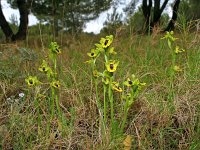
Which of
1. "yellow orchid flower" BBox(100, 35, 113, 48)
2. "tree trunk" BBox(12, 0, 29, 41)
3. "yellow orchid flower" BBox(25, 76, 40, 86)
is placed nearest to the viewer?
"yellow orchid flower" BBox(100, 35, 113, 48)

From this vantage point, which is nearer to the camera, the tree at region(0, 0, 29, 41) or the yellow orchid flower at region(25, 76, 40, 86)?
the yellow orchid flower at region(25, 76, 40, 86)

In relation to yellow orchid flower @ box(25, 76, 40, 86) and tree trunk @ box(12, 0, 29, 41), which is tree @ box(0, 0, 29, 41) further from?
yellow orchid flower @ box(25, 76, 40, 86)

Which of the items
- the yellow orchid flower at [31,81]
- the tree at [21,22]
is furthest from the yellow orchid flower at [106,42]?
the tree at [21,22]

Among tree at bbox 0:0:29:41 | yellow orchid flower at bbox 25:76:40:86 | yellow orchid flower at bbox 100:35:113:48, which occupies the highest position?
yellow orchid flower at bbox 100:35:113:48

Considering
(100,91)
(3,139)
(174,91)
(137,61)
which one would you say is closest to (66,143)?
(3,139)

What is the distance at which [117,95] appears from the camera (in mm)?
1822

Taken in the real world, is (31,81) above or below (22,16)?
above

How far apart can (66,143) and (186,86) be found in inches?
29.8

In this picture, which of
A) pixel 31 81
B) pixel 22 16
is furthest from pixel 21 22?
pixel 31 81

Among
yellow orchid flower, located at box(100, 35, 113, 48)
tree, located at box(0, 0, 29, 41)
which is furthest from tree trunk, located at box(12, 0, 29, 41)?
yellow orchid flower, located at box(100, 35, 113, 48)

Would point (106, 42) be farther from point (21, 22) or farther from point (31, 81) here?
point (21, 22)

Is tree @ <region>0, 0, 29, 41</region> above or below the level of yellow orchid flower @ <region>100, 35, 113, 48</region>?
below

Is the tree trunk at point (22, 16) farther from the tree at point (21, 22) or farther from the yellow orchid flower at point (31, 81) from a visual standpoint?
the yellow orchid flower at point (31, 81)

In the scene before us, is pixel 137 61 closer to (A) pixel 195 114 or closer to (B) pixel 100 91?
(B) pixel 100 91
